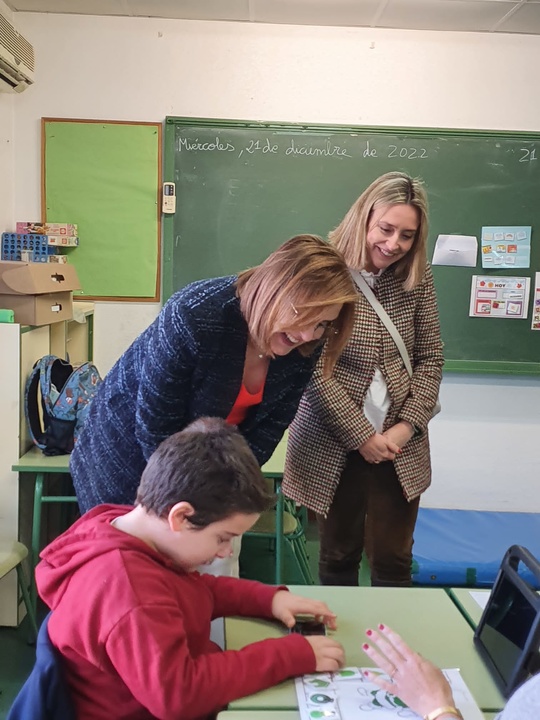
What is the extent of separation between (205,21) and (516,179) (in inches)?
68.1

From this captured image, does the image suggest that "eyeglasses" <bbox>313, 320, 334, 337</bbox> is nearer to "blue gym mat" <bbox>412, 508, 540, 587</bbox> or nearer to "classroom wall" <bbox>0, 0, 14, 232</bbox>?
"blue gym mat" <bbox>412, 508, 540, 587</bbox>

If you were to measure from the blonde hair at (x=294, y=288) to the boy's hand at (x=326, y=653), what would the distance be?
1.91 feet

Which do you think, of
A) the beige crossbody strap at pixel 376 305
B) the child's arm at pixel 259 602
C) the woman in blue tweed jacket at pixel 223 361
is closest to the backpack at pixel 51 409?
the woman in blue tweed jacket at pixel 223 361

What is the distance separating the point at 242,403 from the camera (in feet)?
5.17

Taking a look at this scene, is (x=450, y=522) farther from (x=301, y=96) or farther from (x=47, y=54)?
(x=47, y=54)

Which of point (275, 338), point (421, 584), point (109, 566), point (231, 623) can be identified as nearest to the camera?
point (109, 566)

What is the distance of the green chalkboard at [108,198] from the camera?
10.7 ft

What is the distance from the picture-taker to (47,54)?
3223 mm

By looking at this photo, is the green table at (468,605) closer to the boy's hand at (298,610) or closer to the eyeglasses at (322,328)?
the boy's hand at (298,610)

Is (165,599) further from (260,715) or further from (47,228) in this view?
(47,228)

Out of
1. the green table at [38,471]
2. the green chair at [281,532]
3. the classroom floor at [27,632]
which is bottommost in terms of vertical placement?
the classroom floor at [27,632]

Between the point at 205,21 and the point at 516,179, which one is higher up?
the point at 205,21

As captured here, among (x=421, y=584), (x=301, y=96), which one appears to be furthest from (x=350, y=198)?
(x=421, y=584)

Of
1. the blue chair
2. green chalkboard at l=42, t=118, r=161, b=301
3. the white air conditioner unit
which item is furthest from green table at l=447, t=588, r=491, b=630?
the white air conditioner unit
